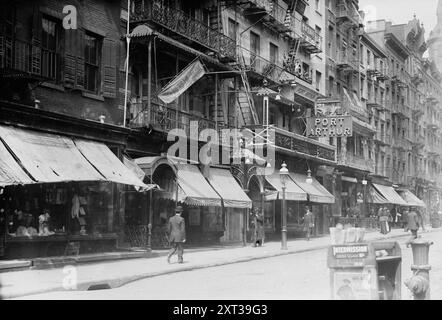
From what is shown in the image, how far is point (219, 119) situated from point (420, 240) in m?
18.9

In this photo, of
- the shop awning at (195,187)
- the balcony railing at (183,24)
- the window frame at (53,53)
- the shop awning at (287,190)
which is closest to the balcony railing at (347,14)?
the shop awning at (287,190)

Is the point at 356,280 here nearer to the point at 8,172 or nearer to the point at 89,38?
the point at 8,172

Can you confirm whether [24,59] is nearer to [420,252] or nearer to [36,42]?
[36,42]

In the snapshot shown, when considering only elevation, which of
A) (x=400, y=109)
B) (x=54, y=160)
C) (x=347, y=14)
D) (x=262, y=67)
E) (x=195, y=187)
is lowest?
(x=195, y=187)

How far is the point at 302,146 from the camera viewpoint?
110ft

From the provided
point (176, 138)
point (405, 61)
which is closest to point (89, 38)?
point (176, 138)

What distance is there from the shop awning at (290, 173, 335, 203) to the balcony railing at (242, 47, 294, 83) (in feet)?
19.1

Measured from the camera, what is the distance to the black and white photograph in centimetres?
1141

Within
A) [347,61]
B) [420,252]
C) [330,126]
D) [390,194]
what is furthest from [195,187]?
Result: [390,194]

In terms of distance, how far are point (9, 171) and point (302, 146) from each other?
70.3 feet

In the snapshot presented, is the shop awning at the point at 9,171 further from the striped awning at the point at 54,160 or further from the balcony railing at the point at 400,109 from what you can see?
the balcony railing at the point at 400,109

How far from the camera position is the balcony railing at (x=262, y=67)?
29948mm

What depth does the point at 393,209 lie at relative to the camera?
5347 cm

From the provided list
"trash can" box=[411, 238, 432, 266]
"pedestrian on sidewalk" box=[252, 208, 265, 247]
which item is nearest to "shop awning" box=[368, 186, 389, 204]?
"pedestrian on sidewalk" box=[252, 208, 265, 247]
